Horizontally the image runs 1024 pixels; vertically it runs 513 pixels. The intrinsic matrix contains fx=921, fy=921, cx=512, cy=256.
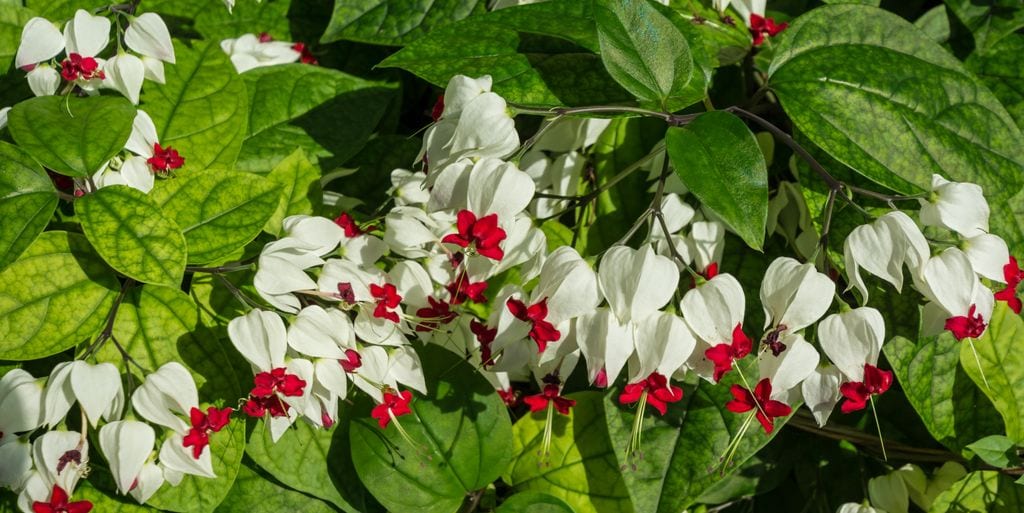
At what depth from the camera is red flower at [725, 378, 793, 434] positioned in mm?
1065

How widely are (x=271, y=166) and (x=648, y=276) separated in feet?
2.30

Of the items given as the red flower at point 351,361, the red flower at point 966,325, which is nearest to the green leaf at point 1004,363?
the red flower at point 966,325

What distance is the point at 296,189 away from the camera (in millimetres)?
1331

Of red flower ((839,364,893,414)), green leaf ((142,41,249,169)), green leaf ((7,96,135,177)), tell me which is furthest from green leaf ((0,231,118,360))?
red flower ((839,364,893,414))

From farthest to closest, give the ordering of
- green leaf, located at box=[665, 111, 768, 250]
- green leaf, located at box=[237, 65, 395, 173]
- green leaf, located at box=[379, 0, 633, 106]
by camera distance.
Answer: green leaf, located at box=[237, 65, 395, 173] < green leaf, located at box=[379, 0, 633, 106] < green leaf, located at box=[665, 111, 768, 250]

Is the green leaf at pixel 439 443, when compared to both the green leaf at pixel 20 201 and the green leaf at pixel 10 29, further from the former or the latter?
the green leaf at pixel 10 29

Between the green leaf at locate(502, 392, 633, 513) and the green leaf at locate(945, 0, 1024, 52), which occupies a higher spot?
the green leaf at locate(945, 0, 1024, 52)

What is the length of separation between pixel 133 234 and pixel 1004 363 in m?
1.23

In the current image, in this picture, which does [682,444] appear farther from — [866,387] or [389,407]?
[389,407]

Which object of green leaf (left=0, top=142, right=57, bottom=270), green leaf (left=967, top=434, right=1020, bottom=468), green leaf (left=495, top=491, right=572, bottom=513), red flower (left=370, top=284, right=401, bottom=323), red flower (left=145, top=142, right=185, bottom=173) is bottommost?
green leaf (left=495, top=491, right=572, bottom=513)

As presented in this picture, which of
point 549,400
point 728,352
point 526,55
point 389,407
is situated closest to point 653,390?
point 728,352

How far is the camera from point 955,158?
4.04 feet

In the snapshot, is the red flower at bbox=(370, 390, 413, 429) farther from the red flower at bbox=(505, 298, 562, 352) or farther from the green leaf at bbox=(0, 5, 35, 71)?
the green leaf at bbox=(0, 5, 35, 71)

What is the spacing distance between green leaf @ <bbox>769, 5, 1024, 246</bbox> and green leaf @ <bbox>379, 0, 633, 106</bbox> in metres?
0.25
